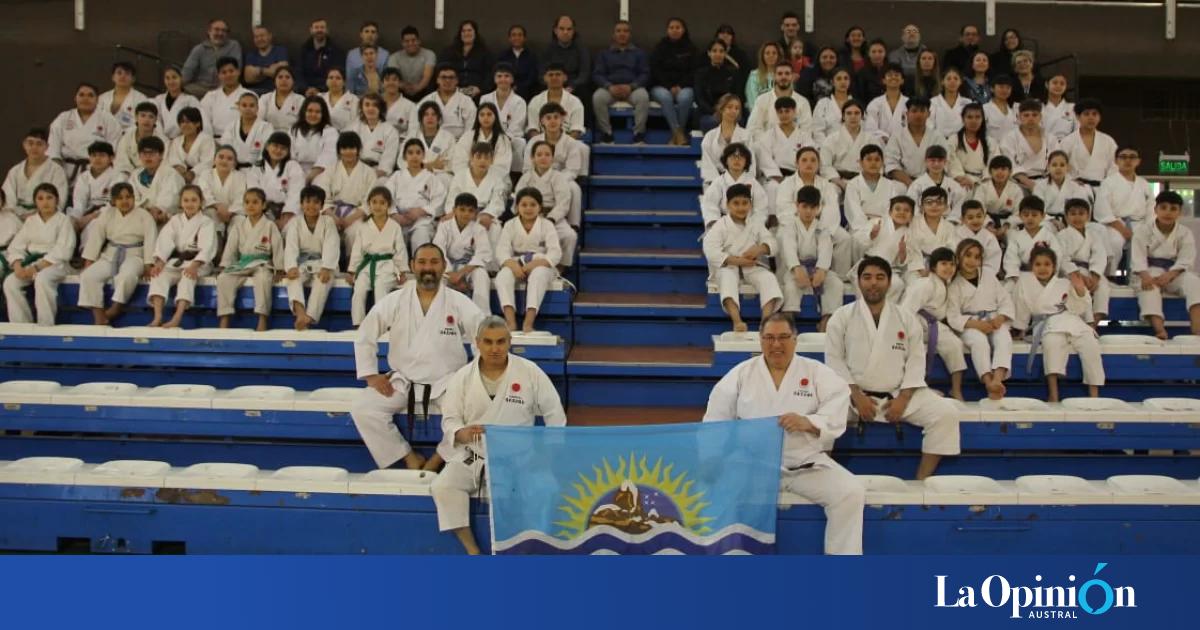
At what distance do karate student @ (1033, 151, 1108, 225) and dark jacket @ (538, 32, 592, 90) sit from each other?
13.3 ft

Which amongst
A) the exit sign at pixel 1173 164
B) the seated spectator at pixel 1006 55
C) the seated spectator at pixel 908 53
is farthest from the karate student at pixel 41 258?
the exit sign at pixel 1173 164

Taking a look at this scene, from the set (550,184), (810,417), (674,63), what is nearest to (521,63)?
(674,63)

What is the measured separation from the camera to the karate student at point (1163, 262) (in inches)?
255

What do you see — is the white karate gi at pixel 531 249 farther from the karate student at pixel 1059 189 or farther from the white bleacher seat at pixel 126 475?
the karate student at pixel 1059 189

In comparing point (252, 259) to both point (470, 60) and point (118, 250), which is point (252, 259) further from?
point (470, 60)

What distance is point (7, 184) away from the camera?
7898 millimetres

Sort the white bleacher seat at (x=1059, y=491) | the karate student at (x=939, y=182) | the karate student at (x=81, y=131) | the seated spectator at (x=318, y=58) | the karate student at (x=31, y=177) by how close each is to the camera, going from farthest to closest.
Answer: the seated spectator at (x=318, y=58)
the karate student at (x=81, y=131)
the karate student at (x=31, y=177)
the karate student at (x=939, y=182)
the white bleacher seat at (x=1059, y=491)

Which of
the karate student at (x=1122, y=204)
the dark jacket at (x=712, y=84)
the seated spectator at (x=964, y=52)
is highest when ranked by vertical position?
the seated spectator at (x=964, y=52)

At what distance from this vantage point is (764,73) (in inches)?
347

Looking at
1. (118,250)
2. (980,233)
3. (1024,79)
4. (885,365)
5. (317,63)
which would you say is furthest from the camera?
(317,63)

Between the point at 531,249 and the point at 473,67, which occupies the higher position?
the point at 473,67

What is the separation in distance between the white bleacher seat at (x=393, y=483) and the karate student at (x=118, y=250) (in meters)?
3.05

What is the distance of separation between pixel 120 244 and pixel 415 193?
2.00m

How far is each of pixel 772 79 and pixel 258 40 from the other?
4.84 m
